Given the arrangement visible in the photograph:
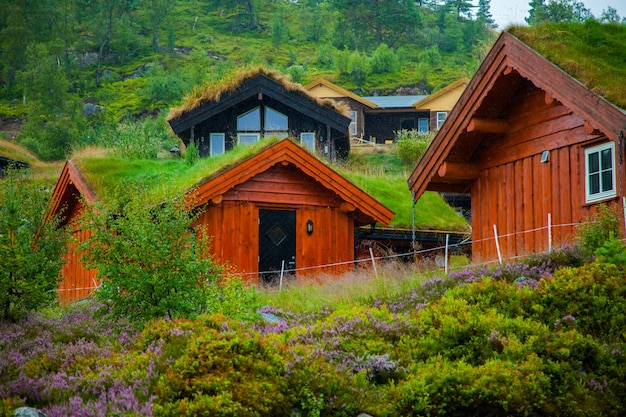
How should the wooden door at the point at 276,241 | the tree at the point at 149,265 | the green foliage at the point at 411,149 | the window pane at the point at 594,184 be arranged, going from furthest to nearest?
the green foliage at the point at 411,149, the wooden door at the point at 276,241, the window pane at the point at 594,184, the tree at the point at 149,265

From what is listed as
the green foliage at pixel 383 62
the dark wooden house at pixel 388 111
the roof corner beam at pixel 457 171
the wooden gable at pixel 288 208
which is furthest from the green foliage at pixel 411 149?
the green foliage at pixel 383 62

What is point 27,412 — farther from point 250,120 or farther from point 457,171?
point 250,120

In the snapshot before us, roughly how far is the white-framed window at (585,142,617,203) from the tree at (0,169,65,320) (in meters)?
9.67

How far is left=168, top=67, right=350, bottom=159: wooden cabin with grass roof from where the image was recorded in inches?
1321

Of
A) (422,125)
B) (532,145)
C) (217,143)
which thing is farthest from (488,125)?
(422,125)

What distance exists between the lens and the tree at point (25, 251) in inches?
590

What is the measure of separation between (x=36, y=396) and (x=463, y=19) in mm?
129430

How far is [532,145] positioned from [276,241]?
763 centimetres

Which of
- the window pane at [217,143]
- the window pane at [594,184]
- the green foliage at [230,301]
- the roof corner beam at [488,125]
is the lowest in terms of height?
the green foliage at [230,301]

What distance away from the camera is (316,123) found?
3547cm

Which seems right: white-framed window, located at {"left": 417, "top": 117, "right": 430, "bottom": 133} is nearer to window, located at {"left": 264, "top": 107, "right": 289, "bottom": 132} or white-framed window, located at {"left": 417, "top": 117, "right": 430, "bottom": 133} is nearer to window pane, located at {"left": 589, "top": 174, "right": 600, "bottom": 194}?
window, located at {"left": 264, "top": 107, "right": 289, "bottom": 132}

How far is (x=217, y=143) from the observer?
34.8m

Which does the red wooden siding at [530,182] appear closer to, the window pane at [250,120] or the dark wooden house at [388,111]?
the window pane at [250,120]

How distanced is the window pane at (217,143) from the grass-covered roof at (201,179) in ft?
20.2
